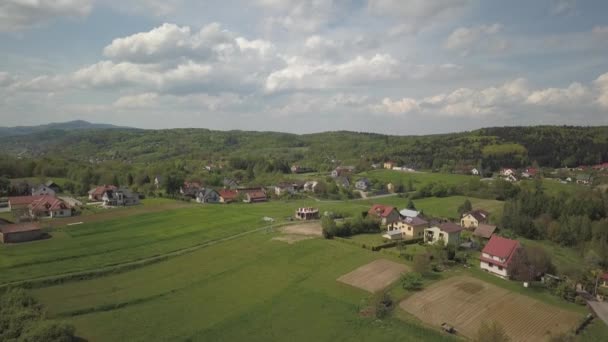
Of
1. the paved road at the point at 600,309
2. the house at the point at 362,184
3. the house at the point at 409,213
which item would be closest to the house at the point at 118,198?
the house at the point at 409,213

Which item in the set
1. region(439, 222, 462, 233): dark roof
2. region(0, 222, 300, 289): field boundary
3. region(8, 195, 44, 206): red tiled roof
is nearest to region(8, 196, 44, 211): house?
region(8, 195, 44, 206): red tiled roof

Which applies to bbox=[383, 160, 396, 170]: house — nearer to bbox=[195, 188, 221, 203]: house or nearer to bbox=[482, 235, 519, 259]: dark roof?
bbox=[195, 188, 221, 203]: house

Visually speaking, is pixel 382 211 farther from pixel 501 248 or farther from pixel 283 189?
pixel 283 189

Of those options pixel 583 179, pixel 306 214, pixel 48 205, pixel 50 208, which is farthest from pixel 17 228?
pixel 583 179

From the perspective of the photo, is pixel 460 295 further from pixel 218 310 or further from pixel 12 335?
pixel 12 335

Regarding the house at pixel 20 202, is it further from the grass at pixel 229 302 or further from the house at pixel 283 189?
the house at pixel 283 189

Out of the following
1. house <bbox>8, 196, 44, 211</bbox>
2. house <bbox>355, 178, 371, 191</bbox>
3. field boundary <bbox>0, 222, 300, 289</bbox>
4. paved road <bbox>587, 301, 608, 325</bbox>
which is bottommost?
paved road <bbox>587, 301, 608, 325</bbox>

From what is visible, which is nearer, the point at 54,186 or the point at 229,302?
the point at 229,302
